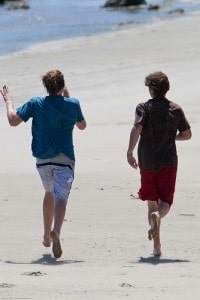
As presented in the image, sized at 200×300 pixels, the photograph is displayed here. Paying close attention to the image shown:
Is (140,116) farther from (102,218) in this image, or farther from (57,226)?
(102,218)

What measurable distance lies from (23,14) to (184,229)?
42.8 metres

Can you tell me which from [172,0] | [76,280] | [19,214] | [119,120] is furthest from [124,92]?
[172,0]

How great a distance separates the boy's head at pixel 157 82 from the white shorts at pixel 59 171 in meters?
0.78

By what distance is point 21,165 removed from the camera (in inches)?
417

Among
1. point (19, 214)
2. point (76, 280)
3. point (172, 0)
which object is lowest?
point (172, 0)

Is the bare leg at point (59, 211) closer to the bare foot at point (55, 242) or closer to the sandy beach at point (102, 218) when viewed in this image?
the bare foot at point (55, 242)

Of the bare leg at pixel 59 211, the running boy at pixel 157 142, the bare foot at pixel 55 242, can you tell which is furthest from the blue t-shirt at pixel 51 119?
the bare foot at pixel 55 242

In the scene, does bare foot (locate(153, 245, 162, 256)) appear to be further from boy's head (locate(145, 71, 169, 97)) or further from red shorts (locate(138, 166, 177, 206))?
boy's head (locate(145, 71, 169, 97))

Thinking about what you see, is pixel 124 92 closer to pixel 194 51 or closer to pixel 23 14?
pixel 194 51

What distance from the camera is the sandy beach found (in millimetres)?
5758

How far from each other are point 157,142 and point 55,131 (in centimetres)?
73

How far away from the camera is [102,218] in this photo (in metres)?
8.31

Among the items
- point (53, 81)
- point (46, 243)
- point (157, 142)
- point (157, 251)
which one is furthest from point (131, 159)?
point (46, 243)

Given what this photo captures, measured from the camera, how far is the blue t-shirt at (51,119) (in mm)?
6965
